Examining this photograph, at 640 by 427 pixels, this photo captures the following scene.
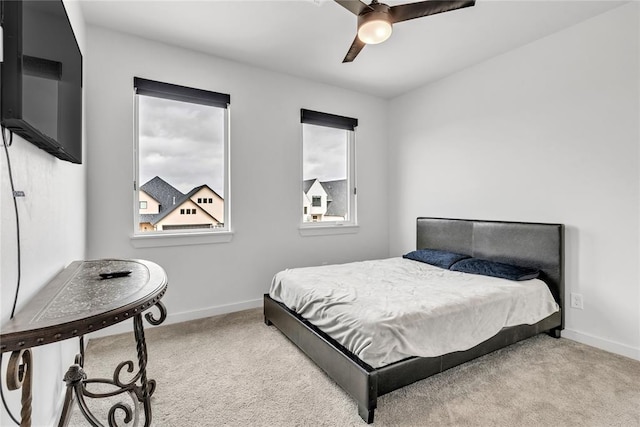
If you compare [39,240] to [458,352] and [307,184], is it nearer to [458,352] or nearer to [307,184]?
[458,352]

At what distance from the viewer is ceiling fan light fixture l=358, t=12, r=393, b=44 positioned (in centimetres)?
194

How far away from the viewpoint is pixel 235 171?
3426mm

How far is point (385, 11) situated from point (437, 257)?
7.88 ft

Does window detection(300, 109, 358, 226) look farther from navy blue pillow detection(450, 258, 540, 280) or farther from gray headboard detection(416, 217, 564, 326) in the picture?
navy blue pillow detection(450, 258, 540, 280)

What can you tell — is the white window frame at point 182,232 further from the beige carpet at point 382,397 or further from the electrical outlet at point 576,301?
the electrical outlet at point 576,301

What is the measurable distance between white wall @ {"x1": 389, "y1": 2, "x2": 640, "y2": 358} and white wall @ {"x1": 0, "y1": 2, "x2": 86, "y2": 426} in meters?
3.64

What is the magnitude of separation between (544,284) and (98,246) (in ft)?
12.9

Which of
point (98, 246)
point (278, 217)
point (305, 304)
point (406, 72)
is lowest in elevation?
point (305, 304)

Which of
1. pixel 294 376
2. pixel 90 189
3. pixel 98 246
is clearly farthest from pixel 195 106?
pixel 294 376

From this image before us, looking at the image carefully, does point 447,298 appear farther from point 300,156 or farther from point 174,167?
point 174,167

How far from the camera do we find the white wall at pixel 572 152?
246cm

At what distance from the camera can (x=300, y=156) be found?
385cm

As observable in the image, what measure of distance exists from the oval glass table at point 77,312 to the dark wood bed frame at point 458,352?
40.8 inches

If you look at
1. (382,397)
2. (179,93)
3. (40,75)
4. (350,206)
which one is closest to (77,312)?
(40,75)
